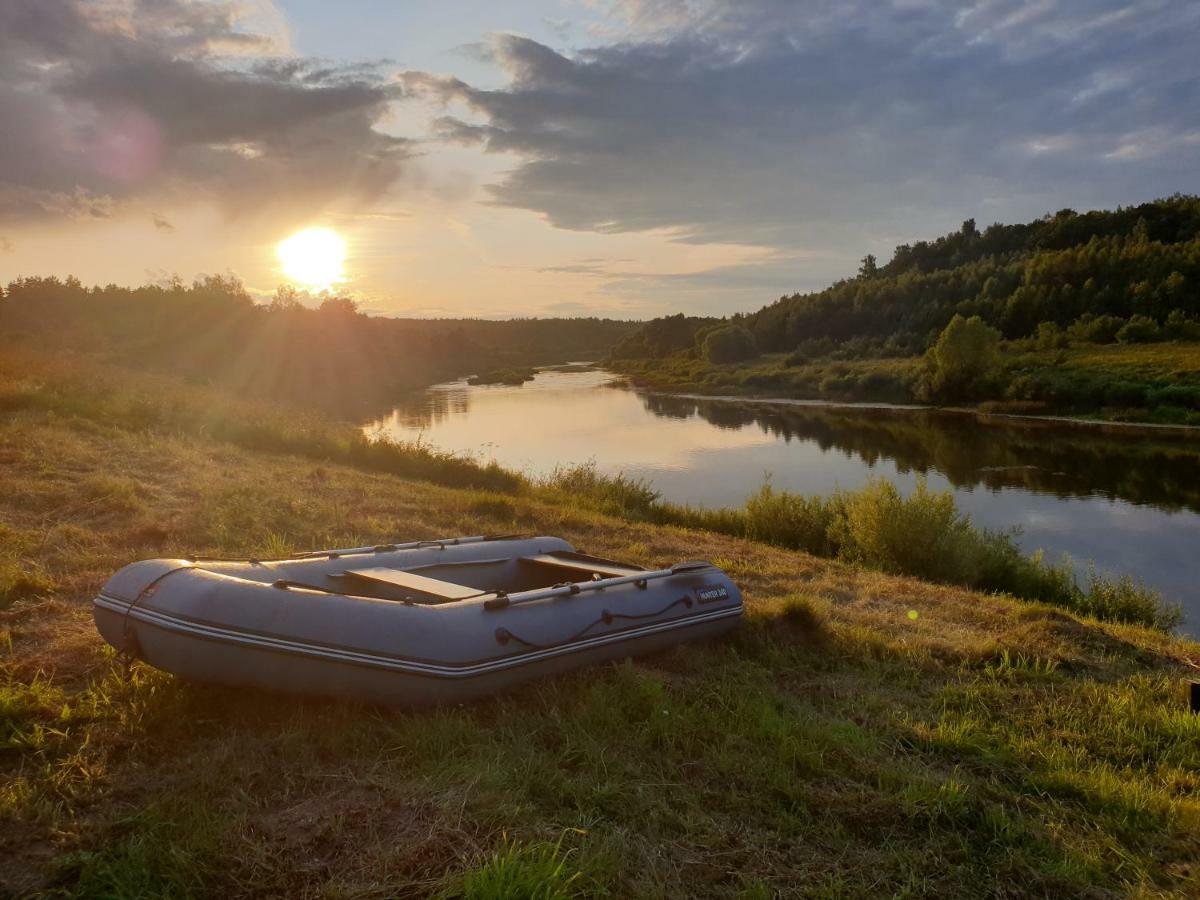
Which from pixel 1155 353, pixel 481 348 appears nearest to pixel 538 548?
pixel 1155 353

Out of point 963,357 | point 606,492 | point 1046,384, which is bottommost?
point 606,492

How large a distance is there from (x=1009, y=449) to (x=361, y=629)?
23.7m

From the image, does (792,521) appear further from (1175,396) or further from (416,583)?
(1175,396)

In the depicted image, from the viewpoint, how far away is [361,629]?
3.56 meters

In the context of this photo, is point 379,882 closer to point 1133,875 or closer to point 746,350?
point 1133,875

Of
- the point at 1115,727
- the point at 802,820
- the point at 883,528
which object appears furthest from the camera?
the point at 883,528

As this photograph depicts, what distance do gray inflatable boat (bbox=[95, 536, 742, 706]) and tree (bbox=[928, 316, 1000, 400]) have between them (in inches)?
1327

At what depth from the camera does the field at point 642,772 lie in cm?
259

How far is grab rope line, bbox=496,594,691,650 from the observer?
12.5 ft

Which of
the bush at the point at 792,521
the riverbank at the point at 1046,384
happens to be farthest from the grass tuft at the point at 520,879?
the riverbank at the point at 1046,384

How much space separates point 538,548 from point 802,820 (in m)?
2.95

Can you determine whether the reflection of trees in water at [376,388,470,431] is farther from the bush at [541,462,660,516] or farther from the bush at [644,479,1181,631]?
the bush at [644,479,1181,631]

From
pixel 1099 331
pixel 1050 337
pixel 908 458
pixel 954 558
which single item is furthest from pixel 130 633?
pixel 1099 331

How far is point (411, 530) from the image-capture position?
7699 millimetres
